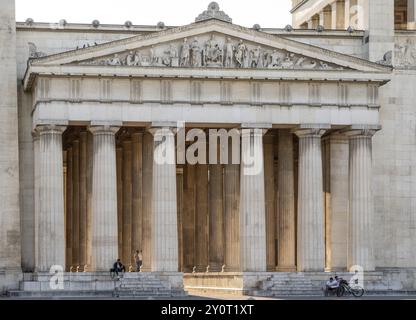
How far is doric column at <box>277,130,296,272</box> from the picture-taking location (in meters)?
102

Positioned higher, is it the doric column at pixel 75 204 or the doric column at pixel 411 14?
the doric column at pixel 411 14

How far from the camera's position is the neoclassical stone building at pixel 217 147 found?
96.2 meters

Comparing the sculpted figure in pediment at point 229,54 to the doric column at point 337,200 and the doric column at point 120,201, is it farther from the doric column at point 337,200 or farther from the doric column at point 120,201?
the doric column at point 120,201

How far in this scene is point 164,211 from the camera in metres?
96.9

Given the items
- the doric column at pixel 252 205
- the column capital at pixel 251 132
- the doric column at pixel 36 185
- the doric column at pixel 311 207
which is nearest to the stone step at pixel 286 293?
the doric column at pixel 252 205

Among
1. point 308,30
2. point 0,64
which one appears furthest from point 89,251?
point 308,30

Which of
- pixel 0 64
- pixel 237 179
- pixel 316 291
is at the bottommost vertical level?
pixel 316 291

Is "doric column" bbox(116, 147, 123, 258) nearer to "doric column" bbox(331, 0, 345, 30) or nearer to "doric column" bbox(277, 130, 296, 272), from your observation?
"doric column" bbox(277, 130, 296, 272)

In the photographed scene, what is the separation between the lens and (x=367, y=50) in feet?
342

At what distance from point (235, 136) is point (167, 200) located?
7057 mm

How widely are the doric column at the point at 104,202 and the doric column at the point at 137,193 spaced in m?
6.02

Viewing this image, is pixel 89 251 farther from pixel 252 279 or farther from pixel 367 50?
pixel 367 50

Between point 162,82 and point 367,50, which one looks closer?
point 162,82

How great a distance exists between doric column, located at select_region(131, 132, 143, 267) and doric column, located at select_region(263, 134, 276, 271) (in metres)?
8.27
